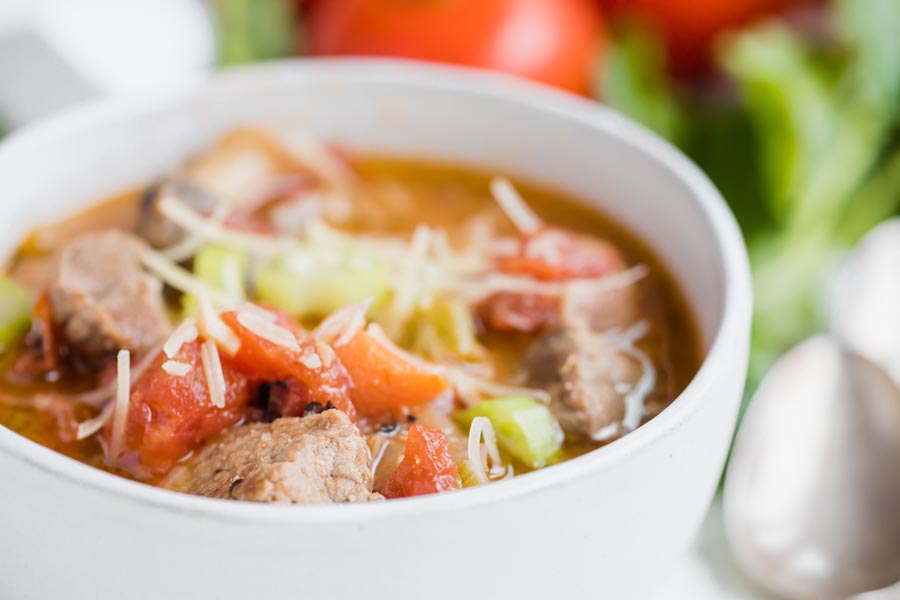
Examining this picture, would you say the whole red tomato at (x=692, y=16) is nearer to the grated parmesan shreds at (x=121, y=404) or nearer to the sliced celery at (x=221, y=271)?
the sliced celery at (x=221, y=271)

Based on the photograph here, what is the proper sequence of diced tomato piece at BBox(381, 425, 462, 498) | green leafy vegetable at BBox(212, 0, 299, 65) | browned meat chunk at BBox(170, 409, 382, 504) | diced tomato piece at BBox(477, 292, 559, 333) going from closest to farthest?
browned meat chunk at BBox(170, 409, 382, 504), diced tomato piece at BBox(381, 425, 462, 498), diced tomato piece at BBox(477, 292, 559, 333), green leafy vegetable at BBox(212, 0, 299, 65)

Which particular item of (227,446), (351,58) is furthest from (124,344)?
(351,58)

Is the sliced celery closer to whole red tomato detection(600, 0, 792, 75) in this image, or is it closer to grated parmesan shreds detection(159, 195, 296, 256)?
grated parmesan shreds detection(159, 195, 296, 256)

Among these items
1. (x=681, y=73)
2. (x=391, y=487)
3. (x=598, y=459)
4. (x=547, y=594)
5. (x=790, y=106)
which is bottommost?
(x=681, y=73)

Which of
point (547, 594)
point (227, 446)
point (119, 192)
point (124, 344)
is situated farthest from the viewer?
point (119, 192)

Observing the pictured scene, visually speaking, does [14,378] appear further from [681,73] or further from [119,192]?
[681,73]

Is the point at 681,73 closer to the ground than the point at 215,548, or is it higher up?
closer to the ground

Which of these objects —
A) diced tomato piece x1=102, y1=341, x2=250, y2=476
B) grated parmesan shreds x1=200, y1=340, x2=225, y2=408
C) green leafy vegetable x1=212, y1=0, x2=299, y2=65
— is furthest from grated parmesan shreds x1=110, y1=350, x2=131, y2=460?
green leafy vegetable x1=212, y1=0, x2=299, y2=65
